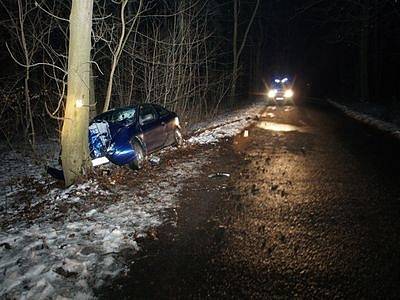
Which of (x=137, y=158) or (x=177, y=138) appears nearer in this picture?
(x=137, y=158)

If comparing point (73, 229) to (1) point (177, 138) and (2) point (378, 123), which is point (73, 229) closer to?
(1) point (177, 138)

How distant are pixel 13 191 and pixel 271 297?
21.7ft

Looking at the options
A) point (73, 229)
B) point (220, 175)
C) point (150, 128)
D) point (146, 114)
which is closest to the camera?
point (73, 229)

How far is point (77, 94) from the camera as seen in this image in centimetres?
746

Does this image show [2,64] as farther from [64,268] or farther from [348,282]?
[348,282]

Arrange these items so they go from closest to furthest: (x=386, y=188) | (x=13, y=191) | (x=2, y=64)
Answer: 1. (x=386, y=188)
2. (x=13, y=191)
3. (x=2, y=64)

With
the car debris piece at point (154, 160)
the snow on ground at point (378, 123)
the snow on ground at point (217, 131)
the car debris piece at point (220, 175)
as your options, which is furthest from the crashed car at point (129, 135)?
the snow on ground at point (378, 123)

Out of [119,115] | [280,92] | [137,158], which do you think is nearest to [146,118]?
[119,115]

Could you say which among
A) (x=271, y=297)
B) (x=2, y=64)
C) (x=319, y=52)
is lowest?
(x=271, y=297)

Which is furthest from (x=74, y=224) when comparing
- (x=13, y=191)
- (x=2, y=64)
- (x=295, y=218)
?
(x=2, y=64)

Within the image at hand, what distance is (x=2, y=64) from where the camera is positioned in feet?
57.2

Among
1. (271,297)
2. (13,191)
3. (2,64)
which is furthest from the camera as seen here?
(2,64)

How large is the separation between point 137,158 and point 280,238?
5.06 meters

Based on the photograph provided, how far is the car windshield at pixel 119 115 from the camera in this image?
10.0 metres
